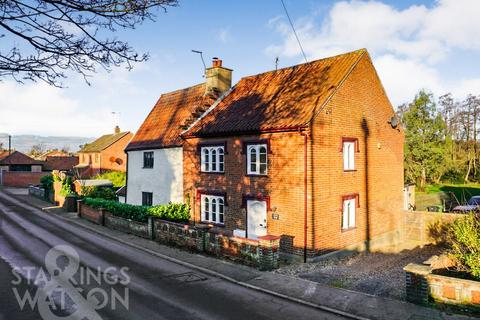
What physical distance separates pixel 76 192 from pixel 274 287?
92.7 ft

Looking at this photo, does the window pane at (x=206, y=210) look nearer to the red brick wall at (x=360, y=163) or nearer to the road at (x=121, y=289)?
the road at (x=121, y=289)

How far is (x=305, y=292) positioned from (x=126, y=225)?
44.4ft

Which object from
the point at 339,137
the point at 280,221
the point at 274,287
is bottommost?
the point at 274,287

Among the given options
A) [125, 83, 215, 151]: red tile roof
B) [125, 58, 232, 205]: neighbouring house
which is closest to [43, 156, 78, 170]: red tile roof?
[125, 83, 215, 151]: red tile roof

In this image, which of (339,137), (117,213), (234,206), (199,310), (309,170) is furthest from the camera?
(117,213)

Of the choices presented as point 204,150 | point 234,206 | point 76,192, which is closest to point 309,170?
point 234,206

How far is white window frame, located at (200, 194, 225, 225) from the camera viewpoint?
18891 millimetres

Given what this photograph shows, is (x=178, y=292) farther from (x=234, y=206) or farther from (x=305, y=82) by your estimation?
(x=305, y=82)

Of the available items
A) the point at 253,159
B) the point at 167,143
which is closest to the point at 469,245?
the point at 253,159

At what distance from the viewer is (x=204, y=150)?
19984mm

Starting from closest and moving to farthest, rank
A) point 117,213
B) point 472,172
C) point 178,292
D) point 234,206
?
1. point 178,292
2. point 234,206
3. point 117,213
4. point 472,172

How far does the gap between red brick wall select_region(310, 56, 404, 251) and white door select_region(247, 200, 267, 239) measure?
8.51ft

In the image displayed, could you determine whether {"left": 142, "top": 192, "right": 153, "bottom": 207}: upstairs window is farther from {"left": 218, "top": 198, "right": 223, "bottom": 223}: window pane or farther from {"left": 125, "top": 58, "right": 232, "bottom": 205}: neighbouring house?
{"left": 218, "top": 198, "right": 223, "bottom": 223}: window pane

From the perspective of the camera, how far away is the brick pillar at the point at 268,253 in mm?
13828
